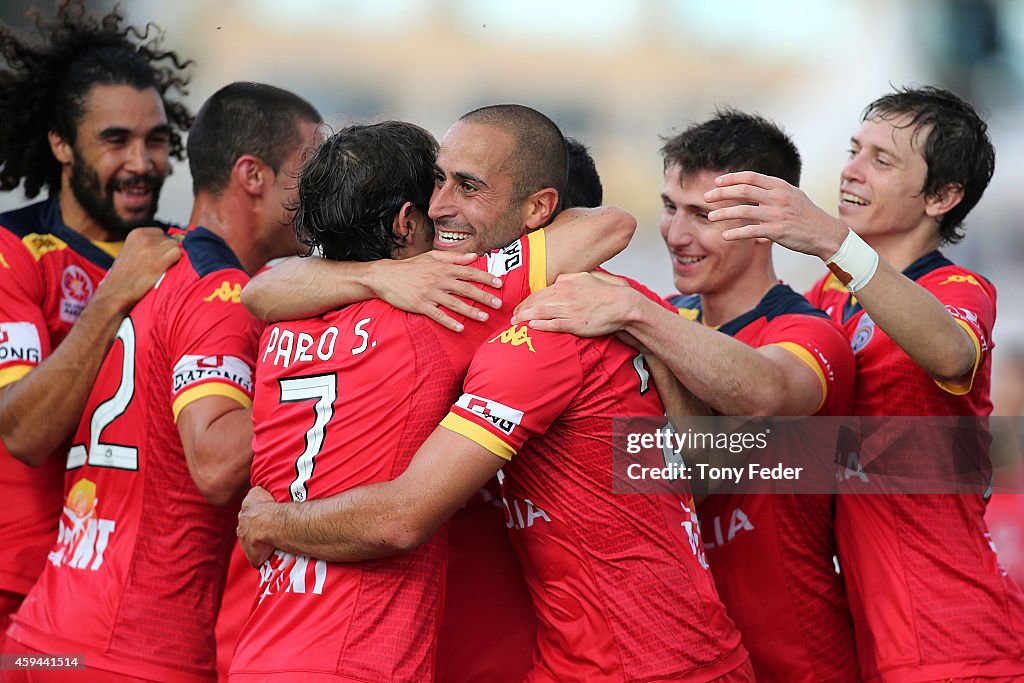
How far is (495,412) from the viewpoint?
8.79 ft

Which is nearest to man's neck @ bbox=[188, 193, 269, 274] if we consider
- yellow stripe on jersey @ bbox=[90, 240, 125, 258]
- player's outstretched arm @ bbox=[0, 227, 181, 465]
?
player's outstretched arm @ bbox=[0, 227, 181, 465]

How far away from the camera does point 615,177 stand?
342 inches

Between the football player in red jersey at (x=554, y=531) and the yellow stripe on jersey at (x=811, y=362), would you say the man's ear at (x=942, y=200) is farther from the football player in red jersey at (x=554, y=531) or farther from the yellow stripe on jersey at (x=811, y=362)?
the football player in red jersey at (x=554, y=531)

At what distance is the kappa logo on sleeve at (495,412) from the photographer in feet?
8.79

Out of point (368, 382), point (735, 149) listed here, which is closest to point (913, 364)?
point (735, 149)

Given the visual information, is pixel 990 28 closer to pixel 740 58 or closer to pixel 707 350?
pixel 740 58

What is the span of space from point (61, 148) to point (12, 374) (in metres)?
1.09

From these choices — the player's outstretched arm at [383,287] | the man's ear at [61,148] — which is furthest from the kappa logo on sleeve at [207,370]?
the man's ear at [61,148]

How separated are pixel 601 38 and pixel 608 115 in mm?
966

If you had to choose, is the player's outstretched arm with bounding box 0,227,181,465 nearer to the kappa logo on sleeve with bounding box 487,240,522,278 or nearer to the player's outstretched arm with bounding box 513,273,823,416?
the kappa logo on sleeve with bounding box 487,240,522,278

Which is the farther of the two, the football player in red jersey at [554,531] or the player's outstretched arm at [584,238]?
the player's outstretched arm at [584,238]

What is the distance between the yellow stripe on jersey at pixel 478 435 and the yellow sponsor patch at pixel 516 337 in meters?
0.24

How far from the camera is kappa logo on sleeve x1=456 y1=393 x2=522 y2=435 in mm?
2678

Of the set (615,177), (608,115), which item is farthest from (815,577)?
(608,115)
